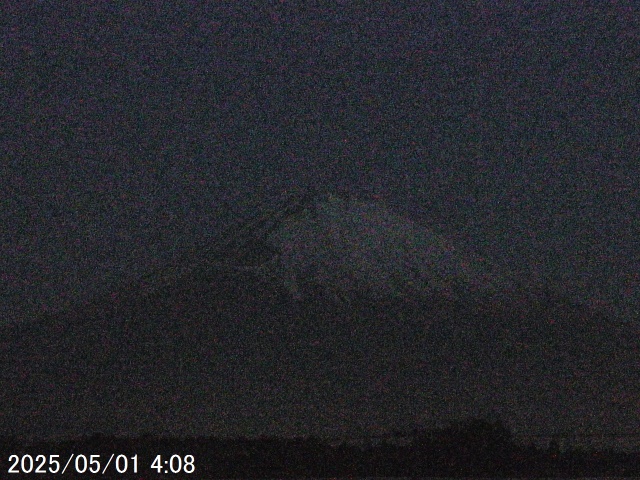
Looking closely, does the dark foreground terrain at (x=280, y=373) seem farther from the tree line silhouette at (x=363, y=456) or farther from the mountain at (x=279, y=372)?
the tree line silhouette at (x=363, y=456)

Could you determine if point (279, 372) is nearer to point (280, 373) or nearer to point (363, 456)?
point (280, 373)

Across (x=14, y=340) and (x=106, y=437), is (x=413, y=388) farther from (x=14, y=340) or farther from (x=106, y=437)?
(x=106, y=437)

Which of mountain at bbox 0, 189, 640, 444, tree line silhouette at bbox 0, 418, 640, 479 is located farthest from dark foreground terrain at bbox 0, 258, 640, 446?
tree line silhouette at bbox 0, 418, 640, 479

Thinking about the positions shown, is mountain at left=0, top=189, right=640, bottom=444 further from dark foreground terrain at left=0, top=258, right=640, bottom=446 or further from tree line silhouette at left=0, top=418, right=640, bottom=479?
tree line silhouette at left=0, top=418, right=640, bottom=479

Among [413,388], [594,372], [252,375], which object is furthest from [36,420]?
[594,372]

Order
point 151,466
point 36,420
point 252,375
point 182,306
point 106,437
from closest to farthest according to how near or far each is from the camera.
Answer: point 151,466 → point 106,437 → point 36,420 → point 252,375 → point 182,306

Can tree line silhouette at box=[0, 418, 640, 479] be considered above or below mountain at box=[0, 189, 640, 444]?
below

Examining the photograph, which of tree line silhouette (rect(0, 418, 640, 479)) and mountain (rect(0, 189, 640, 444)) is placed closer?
tree line silhouette (rect(0, 418, 640, 479))

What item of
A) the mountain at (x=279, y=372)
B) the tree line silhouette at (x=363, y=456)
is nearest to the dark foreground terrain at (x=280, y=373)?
the mountain at (x=279, y=372)

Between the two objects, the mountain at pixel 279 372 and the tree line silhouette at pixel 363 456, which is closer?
the tree line silhouette at pixel 363 456
